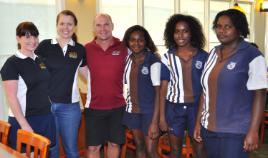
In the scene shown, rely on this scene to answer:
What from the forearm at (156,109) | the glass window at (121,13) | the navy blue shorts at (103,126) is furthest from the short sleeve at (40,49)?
the glass window at (121,13)

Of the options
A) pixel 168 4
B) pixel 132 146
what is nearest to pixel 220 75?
pixel 132 146

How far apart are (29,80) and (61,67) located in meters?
0.33

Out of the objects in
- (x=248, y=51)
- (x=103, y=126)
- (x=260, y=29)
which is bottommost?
(x=103, y=126)

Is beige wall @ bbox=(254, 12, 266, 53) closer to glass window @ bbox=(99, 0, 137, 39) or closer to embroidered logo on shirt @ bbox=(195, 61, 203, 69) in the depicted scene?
glass window @ bbox=(99, 0, 137, 39)

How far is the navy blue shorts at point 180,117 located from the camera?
233 cm

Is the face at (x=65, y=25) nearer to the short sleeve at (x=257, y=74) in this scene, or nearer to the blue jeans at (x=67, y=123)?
the blue jeans at (x=67, y=123)

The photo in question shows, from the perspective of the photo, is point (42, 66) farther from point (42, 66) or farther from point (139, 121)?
point (139, 121)

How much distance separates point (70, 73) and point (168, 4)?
3.69m

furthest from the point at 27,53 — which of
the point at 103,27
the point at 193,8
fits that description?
the point at 193,8

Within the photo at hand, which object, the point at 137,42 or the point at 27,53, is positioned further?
the point at 137,42

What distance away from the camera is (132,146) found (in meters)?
3.92

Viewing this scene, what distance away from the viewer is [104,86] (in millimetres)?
2703

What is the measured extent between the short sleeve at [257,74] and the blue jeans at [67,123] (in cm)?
148

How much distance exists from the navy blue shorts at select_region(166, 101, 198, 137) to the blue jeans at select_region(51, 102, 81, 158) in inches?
32.0
